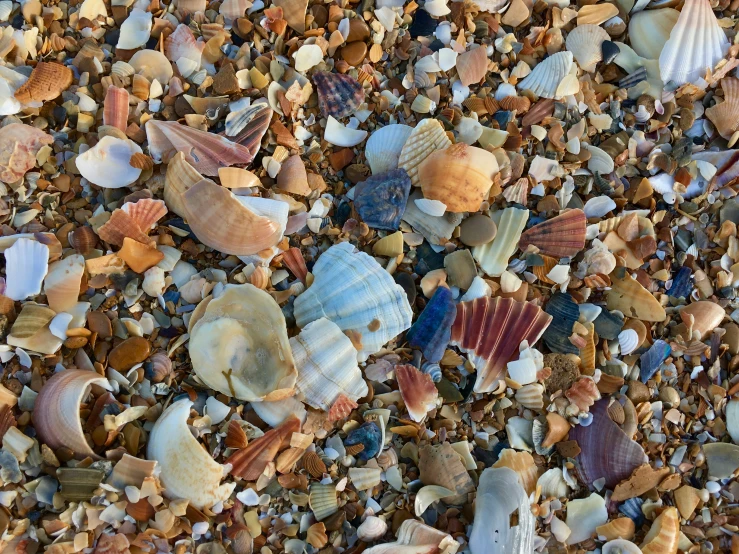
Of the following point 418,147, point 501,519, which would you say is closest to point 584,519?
point 501,519

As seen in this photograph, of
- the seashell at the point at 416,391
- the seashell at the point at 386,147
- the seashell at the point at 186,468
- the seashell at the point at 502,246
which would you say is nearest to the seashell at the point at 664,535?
the seashell at the point at 416,391

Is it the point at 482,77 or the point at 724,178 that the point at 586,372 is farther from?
the point at 482,77

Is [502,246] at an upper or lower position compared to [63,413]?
upper

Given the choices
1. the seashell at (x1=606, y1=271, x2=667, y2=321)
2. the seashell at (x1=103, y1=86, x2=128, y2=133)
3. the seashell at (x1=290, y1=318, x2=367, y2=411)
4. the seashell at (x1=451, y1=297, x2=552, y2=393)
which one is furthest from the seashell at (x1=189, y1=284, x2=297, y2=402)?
the seashell at (x1=606, y1=271, x2=667, y2=321)

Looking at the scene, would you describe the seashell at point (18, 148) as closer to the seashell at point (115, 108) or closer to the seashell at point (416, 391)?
the seashell at point (115, 108)

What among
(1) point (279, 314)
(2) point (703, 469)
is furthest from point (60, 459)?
(2) point (703, 469)

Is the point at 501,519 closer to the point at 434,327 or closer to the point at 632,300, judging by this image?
the point at 434,327
